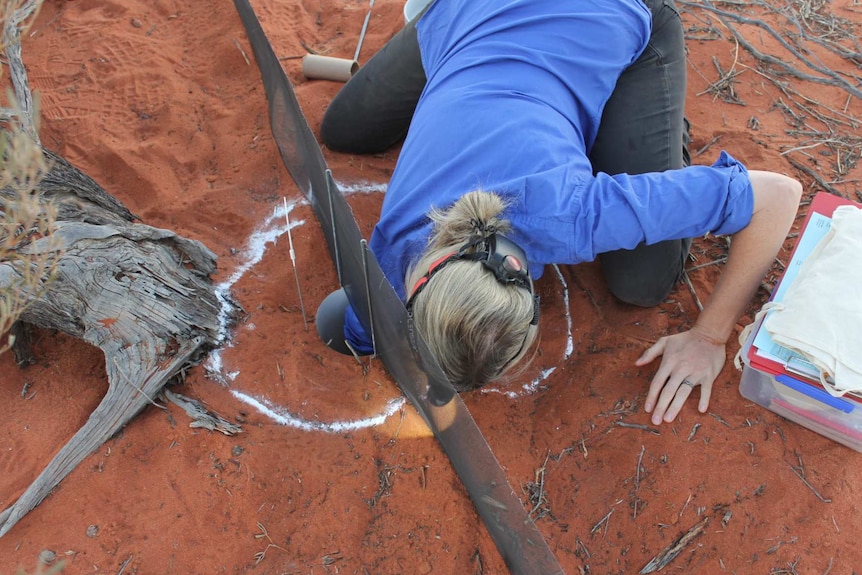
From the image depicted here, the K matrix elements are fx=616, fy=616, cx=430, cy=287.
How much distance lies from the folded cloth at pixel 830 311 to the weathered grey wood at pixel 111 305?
71.9 inches

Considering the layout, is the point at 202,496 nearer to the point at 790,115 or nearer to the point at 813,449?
the point at 813,449

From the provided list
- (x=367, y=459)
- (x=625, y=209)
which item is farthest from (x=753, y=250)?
(x=367, y=459)

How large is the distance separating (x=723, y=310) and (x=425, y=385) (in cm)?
105

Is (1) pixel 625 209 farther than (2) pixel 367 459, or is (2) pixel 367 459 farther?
(2) pixel 367 459

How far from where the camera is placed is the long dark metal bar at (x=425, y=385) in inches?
64.1

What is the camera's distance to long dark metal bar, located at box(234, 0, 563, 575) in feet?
5.34

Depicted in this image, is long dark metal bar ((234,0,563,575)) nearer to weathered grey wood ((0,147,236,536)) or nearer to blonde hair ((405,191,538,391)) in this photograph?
blonde hair ((405,191,538,391))

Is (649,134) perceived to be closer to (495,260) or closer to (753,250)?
(753,250)

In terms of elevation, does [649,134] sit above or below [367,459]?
above

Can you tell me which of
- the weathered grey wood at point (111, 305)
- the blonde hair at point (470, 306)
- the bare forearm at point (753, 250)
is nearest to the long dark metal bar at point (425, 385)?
the blonde hair at point (470, 306)

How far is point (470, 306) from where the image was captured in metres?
1.52

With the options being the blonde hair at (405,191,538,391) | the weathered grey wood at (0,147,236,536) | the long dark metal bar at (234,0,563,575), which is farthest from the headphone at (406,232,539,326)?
the weathered grey wood at (0,147,236,536)

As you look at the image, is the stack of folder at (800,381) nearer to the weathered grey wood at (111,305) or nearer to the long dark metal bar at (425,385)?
the long dark metal bar at (425,385)

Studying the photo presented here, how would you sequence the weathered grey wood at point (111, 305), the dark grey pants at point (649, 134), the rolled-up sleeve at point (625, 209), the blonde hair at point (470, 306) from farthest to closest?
the dark grey pants at point (649, 134)
the weathered grey wood at point (111, 305)
the rolled-up sleeve at point (625, 209)
the blonde hair at point (470, 306)
